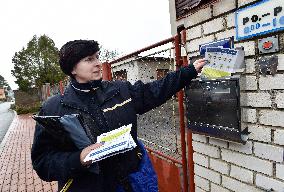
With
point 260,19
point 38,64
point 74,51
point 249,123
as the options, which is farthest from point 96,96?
point 38,64

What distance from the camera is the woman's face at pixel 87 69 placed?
85.7 inches

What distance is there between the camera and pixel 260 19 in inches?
65.8

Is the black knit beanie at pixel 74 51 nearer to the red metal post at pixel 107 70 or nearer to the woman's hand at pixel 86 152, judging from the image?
the woman's hand at pixel 86 152

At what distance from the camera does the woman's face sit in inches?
85.7

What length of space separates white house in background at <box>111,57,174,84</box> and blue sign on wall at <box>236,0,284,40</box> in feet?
3.06

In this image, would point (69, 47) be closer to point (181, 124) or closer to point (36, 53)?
point (181, 124)

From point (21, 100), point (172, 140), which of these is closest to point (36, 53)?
point (21, 100)

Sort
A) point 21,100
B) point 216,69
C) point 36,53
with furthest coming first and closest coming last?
point 21,100
point 36,53
point 216,69

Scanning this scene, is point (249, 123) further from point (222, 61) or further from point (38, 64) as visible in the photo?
point (38, 64)

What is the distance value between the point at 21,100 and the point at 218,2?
127 ft

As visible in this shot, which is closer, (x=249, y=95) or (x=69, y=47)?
(x=249, y=95)

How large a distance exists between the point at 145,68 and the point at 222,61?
1.33 metres

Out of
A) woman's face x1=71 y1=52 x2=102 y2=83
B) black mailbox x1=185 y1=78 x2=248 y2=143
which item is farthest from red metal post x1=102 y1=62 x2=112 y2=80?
black mailbox x1=185 y1=78 x2=248 y2=143

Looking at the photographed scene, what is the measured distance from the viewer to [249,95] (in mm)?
1846
